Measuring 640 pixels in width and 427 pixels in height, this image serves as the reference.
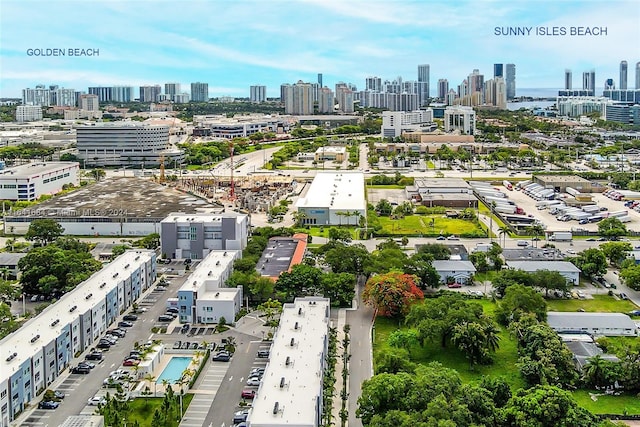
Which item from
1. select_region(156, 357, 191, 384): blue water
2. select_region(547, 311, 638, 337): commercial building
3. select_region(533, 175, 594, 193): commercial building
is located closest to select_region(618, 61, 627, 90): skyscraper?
select_region(533, 175, 594, 193): commercial building

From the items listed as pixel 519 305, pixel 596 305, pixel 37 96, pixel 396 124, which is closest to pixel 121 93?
pixel 37 96

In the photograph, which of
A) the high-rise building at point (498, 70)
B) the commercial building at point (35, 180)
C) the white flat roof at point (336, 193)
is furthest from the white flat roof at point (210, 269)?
the high-rise building at point (498, 70)

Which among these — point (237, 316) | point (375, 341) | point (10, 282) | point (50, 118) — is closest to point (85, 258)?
point (10, 282)

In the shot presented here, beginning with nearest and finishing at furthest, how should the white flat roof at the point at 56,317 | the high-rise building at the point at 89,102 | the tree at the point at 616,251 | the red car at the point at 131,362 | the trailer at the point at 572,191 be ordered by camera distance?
the white flat roof at the point at 56,317
the red car at the point at 131,362
the tree at the point at 616,251
the trailer at the point at 572,191
the high-rise building at the point at 89,102

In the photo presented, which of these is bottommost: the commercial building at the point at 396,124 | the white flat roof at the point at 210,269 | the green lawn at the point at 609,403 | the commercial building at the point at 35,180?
the green lawn at the point at 609,403

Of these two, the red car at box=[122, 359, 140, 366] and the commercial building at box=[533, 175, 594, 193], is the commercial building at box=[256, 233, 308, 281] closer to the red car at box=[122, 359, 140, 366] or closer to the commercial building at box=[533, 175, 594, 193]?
the red car at box=[122, 359, 140, 366]

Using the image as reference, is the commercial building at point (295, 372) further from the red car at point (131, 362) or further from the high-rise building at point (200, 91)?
the high-rise building at point (200, 91)
